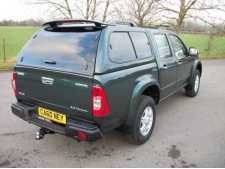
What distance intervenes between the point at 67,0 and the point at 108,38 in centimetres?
1120

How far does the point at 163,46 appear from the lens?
163 inches

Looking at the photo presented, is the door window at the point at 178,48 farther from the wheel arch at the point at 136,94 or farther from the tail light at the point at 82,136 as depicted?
the tail light at the point at 82,136

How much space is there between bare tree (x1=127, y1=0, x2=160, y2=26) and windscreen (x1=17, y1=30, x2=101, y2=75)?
12221mm

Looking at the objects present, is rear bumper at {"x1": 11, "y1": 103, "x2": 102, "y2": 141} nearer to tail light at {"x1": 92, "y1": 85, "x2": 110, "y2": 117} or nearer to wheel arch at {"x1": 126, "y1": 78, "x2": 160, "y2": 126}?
tail light at {"x1": 92, "y1": 85, "x2": 110, "y2": 117}

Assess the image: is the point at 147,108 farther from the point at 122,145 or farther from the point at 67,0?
the point at 67,0

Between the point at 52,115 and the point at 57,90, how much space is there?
38cm

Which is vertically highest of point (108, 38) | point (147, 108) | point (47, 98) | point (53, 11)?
point (53, 11)

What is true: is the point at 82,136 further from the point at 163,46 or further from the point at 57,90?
the point at 163,46

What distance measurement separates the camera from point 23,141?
3445mm

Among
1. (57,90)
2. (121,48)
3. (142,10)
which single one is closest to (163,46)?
(121,48)

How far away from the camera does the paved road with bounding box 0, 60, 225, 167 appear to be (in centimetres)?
296

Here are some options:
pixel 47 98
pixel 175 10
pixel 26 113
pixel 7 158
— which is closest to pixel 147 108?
pixel 47 98

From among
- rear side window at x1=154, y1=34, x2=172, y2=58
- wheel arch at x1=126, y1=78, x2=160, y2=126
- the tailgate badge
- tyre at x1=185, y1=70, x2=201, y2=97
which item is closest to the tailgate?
the tailgate badge

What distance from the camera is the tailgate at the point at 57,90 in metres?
2.59
